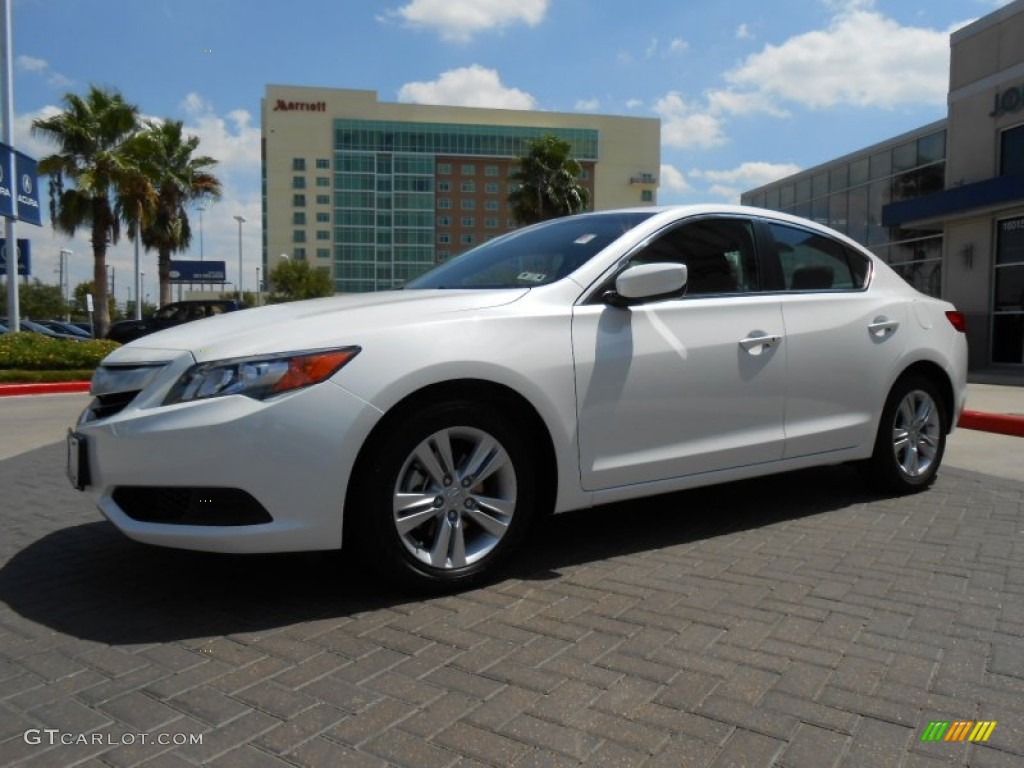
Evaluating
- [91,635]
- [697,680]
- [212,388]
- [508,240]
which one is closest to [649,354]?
[508,240]

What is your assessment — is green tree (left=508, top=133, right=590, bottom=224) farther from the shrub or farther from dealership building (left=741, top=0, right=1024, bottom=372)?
the shrub

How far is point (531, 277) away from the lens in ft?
11.9

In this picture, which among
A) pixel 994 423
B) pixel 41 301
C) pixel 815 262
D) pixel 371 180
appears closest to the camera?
pixel 815 262

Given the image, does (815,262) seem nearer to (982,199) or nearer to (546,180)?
(982,199)

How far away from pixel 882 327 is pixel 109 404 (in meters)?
3.90

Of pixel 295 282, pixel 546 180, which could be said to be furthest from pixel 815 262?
pixel 295 282

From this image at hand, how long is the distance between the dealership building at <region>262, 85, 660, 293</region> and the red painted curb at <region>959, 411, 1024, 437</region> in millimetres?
91542

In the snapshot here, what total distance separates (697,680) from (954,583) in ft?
5.00

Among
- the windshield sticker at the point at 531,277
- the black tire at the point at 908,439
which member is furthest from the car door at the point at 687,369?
the black tire at the point at 908,439

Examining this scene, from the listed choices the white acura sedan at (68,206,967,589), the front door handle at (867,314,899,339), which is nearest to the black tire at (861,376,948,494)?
the white acura sedan at (68,206,967,589)

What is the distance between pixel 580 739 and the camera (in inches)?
82.4

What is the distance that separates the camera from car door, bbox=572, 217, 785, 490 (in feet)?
11.2

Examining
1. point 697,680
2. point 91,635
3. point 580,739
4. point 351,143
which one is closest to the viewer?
point 580,739

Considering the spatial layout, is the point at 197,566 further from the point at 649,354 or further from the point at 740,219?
the point at 740,219
